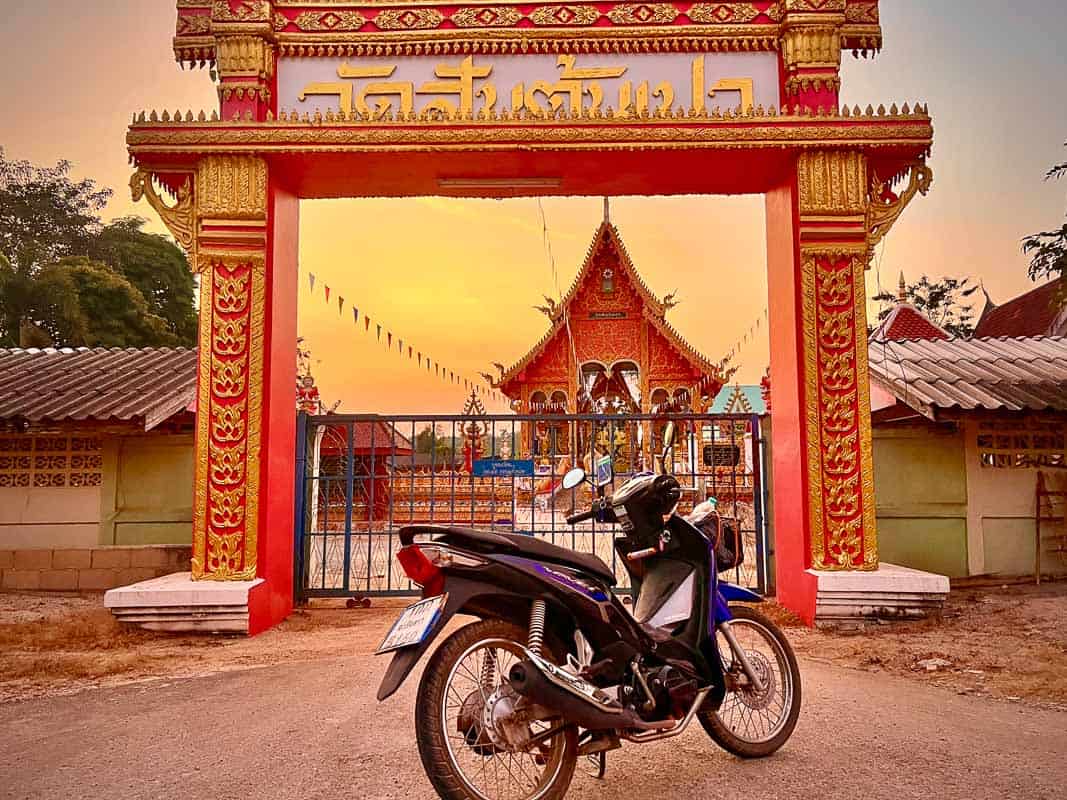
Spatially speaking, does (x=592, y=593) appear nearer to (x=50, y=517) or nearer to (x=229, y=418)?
(x=229, y=418)

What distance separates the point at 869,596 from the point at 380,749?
137 inches

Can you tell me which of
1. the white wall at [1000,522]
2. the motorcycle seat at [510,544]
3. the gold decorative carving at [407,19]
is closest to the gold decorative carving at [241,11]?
the gold decorative carving at [407,19]

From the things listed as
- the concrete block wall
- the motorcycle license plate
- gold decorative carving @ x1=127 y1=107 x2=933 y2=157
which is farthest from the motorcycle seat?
the concrete block wall

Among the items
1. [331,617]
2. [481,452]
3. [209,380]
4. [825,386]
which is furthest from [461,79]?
[481,452]

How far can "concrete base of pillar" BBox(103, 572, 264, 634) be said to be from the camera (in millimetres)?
5035

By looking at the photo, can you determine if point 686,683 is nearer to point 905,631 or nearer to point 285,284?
point 905,631

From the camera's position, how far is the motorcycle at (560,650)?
7.36 ft

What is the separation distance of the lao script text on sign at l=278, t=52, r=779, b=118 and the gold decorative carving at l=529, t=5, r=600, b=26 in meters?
0.24

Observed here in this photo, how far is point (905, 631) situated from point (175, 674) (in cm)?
430

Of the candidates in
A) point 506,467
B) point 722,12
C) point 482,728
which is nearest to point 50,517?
point 506,467

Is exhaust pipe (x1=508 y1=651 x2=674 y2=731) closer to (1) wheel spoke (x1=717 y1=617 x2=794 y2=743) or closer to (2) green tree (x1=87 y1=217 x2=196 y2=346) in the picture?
(1) wheel spoke (x1=717 y1=617 x2=794 y2=743)

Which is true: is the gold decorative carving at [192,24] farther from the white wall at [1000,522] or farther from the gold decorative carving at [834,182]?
the white wall at [1000,522]

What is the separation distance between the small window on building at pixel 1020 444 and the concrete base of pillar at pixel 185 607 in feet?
Answer: 20.6

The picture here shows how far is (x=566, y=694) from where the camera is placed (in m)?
2.28
